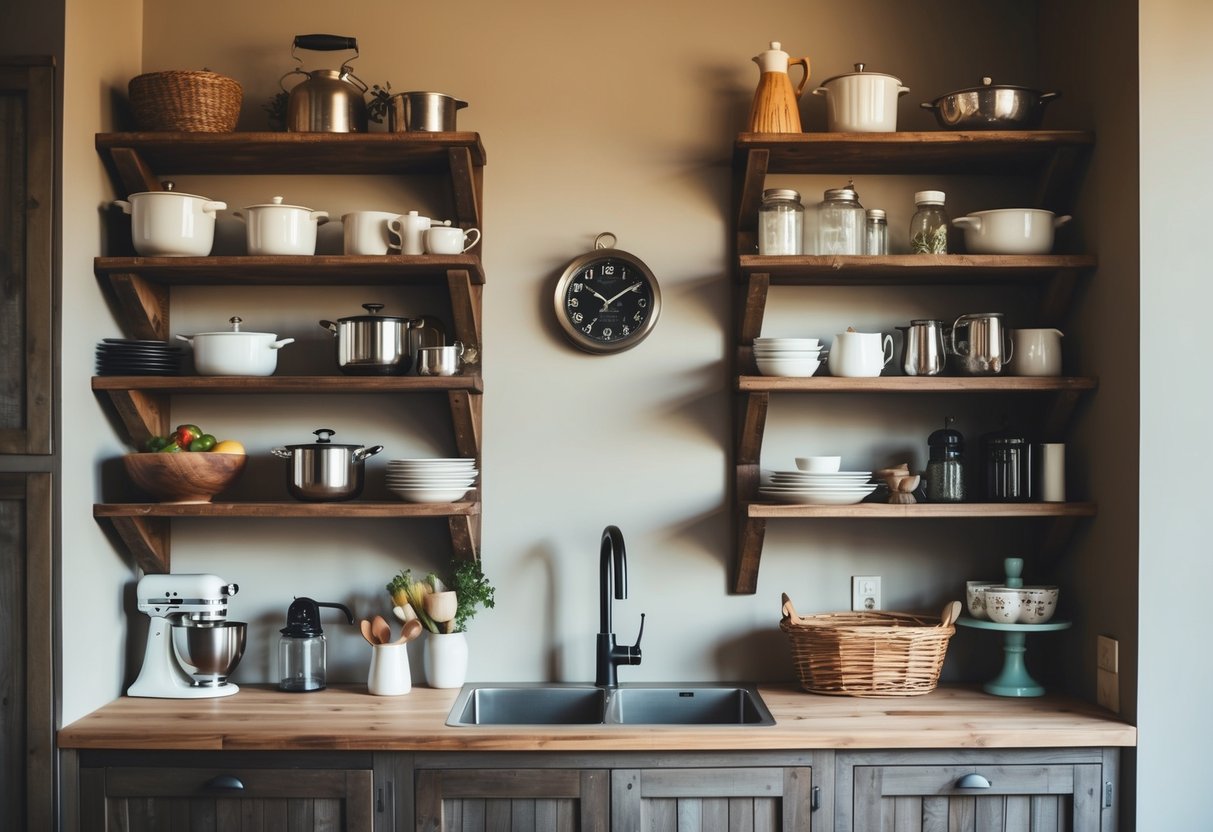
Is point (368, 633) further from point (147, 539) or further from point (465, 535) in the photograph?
point (147, 539)

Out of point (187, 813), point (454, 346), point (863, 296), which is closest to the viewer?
point (187, 813)

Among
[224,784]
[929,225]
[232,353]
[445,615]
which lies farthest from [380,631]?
[929,225]

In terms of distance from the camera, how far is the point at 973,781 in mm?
2373

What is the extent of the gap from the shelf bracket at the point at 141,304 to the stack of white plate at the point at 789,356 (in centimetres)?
160

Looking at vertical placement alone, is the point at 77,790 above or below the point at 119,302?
below

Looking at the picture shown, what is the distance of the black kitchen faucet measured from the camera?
8.85 feet

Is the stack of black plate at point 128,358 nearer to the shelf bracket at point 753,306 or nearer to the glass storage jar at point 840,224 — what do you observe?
the shelf bracket at point 753,306

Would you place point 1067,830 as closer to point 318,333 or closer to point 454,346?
point 454,346

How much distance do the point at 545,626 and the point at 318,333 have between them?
3.33ft

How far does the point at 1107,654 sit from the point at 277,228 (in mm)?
2284

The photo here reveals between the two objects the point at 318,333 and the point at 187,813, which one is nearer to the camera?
the point at 187,813

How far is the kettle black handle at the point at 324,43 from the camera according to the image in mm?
2705

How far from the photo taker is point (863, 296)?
293 centimetres

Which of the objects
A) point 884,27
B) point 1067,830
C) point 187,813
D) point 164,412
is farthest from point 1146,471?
point 164,412
